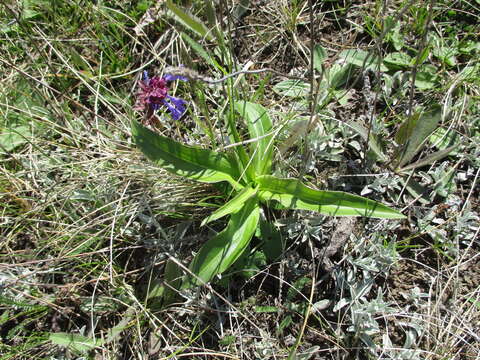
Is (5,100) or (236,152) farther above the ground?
(236,152)

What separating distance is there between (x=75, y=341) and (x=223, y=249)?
78 cm

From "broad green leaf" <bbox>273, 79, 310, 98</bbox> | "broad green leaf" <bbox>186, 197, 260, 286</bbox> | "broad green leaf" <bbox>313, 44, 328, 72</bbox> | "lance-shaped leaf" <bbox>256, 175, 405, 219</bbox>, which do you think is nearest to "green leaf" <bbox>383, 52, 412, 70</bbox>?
"broad green leaf" <bbox>313, 44, 328, 72</bbox>

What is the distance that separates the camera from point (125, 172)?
1.96m

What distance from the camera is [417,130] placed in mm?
1829

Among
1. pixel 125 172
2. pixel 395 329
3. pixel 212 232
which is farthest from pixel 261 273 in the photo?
pixel 125 172

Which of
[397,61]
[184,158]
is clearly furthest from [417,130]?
[184,158]

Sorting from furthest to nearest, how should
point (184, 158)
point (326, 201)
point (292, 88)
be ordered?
1. point (292, 88)
2. point (184, 158)
3. point (326, 201)

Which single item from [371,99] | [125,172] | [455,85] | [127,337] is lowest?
[127,337]

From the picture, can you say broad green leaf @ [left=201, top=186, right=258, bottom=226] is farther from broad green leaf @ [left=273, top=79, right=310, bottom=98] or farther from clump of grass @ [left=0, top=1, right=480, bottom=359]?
broad green leaf @ [left=273, top=79, right=310, bottom=98]

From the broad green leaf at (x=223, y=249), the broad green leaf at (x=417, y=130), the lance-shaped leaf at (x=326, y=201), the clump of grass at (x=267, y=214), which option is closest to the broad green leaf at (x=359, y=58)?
the clump of grass at (x=267, y=214)

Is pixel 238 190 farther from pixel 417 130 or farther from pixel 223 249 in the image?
pixel 417 130

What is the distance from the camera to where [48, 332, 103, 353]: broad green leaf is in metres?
1.80

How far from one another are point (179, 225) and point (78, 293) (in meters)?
0.54

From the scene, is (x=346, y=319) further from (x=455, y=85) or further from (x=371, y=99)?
(x=455, y=85)
